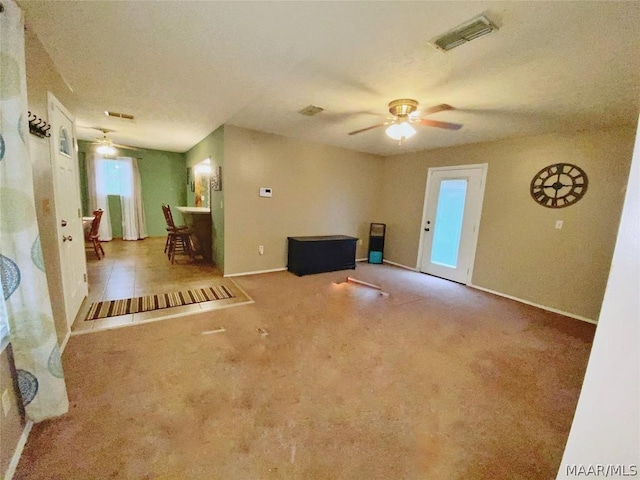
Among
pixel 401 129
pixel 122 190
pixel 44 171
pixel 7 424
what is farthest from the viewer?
pixel 122 190

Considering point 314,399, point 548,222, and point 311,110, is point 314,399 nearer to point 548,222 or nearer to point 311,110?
point 311,110

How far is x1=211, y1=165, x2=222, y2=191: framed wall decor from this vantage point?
4.05 metres

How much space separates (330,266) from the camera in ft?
15.2

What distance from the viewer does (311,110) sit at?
120 inches

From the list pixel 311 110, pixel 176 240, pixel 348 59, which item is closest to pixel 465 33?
pixel 348 59

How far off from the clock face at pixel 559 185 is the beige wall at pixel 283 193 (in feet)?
9.27

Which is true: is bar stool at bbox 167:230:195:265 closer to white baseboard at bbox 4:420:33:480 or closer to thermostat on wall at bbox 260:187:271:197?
thermostat on wall at bbox 260:187:271:197

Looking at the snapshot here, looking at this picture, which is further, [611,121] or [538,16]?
[611,121]

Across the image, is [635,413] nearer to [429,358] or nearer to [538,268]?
[429,358]

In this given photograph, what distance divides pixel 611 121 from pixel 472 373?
10.4ft

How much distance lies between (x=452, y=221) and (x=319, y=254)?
2395 millimetres

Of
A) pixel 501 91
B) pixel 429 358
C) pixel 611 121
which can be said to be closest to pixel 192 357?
pixel 429 358

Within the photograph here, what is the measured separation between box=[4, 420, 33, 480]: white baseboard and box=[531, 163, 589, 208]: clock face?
5215 mm

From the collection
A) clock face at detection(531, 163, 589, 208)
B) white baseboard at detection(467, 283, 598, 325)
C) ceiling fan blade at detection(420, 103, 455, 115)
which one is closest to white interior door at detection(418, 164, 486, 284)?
white baseboard at detection(467, 283, 598, 325)
